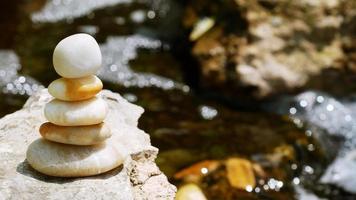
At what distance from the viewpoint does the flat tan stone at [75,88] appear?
300 centimetres

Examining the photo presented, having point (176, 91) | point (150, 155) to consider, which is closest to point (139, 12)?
point (176, 91)

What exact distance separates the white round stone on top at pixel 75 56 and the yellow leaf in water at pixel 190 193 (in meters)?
1.61

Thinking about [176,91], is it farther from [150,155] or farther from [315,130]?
[150,155]

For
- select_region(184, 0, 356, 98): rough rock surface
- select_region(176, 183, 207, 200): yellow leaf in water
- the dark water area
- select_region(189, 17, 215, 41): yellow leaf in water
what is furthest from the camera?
select_region(189, 17, 215, 41): yellow leaf in water

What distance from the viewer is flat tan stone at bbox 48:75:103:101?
300cm

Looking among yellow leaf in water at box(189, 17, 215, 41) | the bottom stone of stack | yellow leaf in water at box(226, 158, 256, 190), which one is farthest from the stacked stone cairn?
yellow leaf in water at box(189, 17, 215, 41)

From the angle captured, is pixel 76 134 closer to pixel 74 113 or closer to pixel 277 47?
pixel 74 113

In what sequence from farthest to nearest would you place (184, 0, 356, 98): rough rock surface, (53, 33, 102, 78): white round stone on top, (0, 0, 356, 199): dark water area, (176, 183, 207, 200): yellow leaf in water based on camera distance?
(184, 0, 356, 98): rough rock surface < (0, 0, 356, 199): dark water area < (176, 183, 207, 200): yellow leaf in water < (53, 33, 102, 78): white round stone on top

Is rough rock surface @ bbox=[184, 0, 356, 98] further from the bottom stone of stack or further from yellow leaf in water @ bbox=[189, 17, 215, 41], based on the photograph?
the bottom stone of stack

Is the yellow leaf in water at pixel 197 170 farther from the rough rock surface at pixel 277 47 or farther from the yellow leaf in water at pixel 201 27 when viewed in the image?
the yellow leaf in water at pixel 201 27

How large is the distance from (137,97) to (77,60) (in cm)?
318

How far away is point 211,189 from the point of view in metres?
4.74

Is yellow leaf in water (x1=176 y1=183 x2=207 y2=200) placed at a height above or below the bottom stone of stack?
above

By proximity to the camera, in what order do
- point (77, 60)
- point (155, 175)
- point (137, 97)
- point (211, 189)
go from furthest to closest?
point (137, 97), point (211, 189), point (155, 175), point (77, 60)
